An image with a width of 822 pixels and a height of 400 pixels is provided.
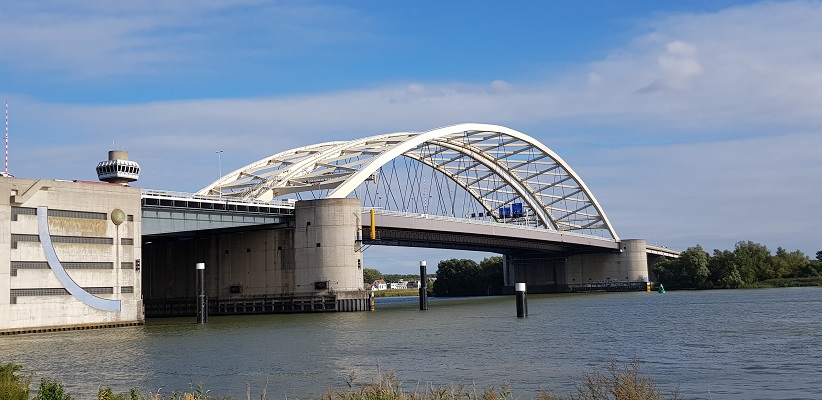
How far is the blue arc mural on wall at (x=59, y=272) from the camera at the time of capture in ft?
184

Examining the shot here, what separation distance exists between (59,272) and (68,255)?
1.25 m

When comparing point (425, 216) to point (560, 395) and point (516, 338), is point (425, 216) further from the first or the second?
point (560, 395)

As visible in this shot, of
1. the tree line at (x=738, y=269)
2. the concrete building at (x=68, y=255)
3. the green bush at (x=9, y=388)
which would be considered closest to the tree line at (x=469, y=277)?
the tree line at (x=738, y=269)

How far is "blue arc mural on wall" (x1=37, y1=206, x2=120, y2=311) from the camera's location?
5616cm

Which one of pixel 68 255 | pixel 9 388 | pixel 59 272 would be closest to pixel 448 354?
pixel 9 388

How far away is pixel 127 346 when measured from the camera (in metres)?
45.0

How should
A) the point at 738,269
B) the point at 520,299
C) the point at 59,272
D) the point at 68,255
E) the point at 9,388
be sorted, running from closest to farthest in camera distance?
the point at 9,388 → the point at 59,272 → the point at 68,255 → the point at 520,299 → the point at 738,269

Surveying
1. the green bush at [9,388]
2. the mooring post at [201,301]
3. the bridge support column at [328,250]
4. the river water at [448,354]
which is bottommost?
the river water at [448,354]

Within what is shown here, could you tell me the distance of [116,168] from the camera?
7269cm

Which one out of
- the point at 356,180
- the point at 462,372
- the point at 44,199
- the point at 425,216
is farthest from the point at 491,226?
the point at 462,372

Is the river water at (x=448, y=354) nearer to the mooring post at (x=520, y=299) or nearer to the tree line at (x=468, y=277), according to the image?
the mooring post at (x=520, y=299)

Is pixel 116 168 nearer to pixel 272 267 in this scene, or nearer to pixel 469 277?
pixel 272 267

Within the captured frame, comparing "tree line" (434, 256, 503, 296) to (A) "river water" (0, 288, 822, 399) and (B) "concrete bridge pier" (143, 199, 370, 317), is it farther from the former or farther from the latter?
(A) "river water" (0, 288, 822, 399)

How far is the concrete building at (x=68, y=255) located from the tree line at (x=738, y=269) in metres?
96.7
